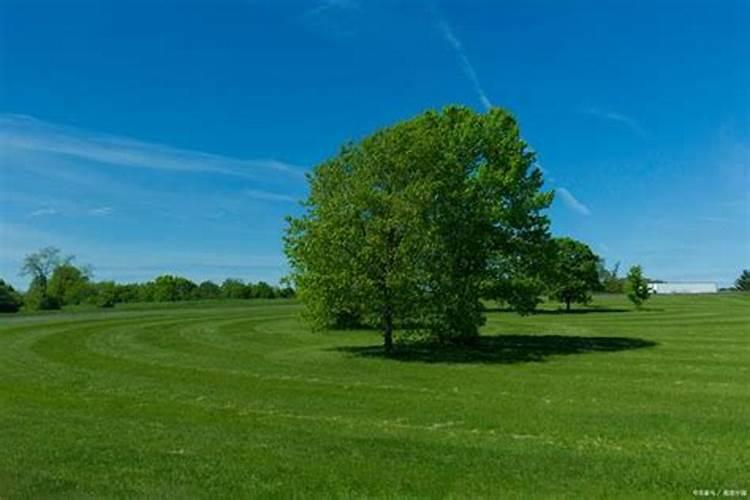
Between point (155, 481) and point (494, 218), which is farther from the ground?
point (494, 218)

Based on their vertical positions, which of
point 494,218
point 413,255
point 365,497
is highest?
point 494,218

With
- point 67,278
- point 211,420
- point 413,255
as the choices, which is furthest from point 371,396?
point 67,278

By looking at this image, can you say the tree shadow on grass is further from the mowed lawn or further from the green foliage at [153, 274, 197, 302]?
the green foliage at [153, 274, 197, 302]

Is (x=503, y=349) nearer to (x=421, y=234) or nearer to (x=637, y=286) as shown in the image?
(x=421, y=234)

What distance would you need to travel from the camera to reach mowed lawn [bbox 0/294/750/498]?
894 centimetres

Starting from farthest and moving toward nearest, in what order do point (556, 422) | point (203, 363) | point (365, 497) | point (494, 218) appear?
point (494, 218), point (203, 363), point (556, 422), point (365, 497)

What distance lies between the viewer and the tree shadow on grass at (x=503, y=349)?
27375mm

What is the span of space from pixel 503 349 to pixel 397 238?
6.65 meters

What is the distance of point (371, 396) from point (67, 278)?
338 ft

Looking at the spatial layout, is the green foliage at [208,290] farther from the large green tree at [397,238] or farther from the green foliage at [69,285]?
the large green tree at [397,238]

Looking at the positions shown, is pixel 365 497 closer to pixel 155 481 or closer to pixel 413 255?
pixel 155 481

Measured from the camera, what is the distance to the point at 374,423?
13547 millimetres

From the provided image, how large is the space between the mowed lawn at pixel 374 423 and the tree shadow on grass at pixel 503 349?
35 centimetres

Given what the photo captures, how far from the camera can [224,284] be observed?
118875 mm
